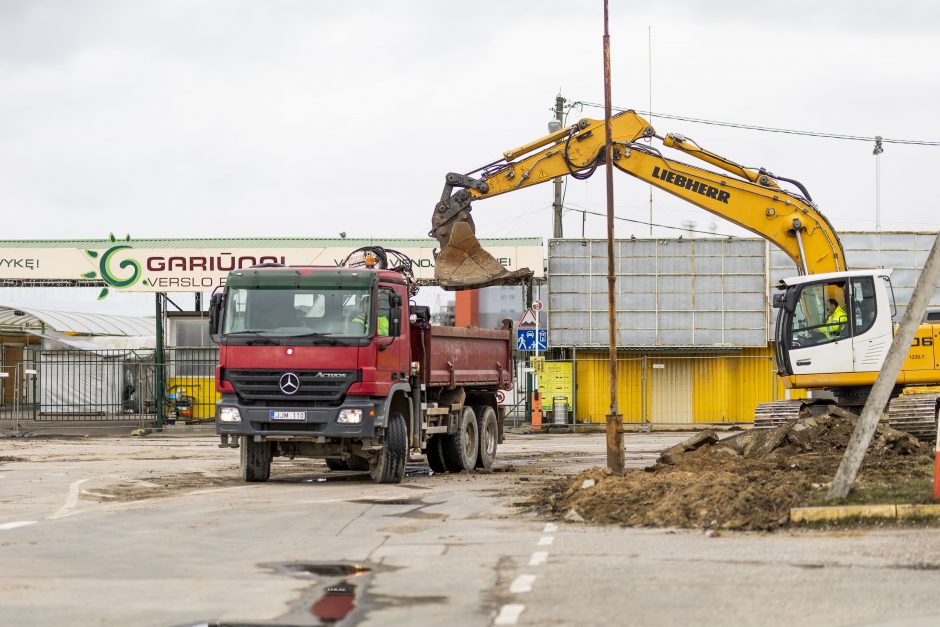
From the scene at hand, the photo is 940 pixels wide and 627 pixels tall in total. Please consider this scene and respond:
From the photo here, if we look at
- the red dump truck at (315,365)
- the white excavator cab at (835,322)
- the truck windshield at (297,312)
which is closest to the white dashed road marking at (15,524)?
the red dump truck at (315,365)

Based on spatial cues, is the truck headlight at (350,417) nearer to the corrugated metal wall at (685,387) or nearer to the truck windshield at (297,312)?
the truck windshield at (297,312)

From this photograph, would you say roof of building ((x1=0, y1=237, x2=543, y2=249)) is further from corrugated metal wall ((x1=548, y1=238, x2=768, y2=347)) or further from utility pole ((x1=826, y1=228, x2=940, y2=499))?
utility pole ((x1=826, y1=228, x2=940, y2=499))

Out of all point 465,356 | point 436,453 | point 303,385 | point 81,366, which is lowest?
point 436,453

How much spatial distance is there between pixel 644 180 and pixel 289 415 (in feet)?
30.0

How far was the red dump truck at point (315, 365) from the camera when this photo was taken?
18.4 metres

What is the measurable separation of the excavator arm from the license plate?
524cm

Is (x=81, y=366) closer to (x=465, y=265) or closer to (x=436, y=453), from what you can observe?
(x=465, y=265)

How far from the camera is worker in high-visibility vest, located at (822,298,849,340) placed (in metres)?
22.1

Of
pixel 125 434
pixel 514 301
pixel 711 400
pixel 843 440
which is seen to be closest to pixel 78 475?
pixel 843 440

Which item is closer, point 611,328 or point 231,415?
point 611,328

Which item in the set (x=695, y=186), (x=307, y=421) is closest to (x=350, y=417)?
(x=307, y=421)

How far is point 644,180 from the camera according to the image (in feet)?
80.9

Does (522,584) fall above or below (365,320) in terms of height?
below

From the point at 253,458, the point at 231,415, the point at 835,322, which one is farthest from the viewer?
the point at 835,322
